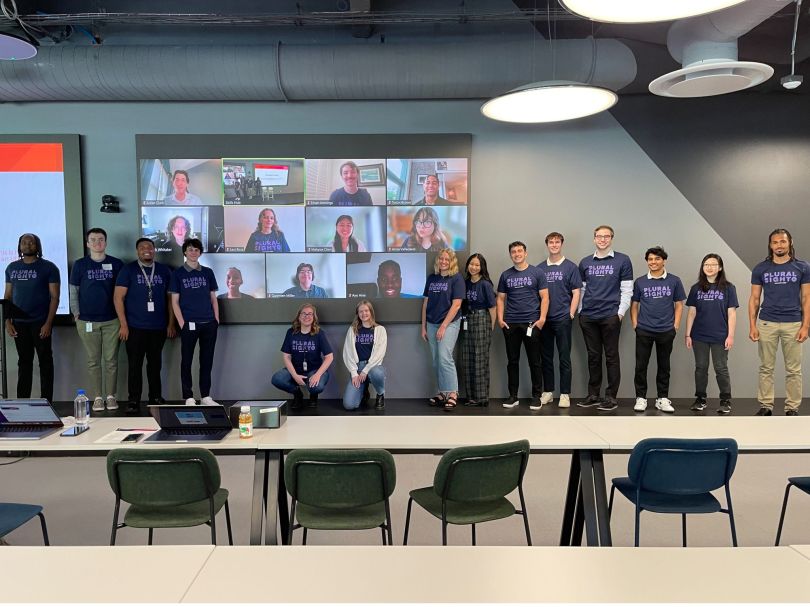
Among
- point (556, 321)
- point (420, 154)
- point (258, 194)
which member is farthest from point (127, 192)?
point (556, 321)

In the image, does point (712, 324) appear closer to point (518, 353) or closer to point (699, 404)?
point (699, 404)

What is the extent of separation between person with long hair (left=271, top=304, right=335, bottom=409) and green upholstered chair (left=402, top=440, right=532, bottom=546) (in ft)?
9.62

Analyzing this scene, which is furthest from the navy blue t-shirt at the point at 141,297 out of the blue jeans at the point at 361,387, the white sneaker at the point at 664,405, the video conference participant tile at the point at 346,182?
the white sneaker at the point at 664,405

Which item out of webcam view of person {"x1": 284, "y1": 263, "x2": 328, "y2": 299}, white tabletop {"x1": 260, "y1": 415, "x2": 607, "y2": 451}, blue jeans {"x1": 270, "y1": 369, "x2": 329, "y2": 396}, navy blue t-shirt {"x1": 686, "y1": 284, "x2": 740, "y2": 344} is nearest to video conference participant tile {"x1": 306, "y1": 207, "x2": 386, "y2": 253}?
webcam view of person {"x1": 284, "y1": 263, "x2": 328, "y2": 299}

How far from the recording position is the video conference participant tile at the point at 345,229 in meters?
5.51

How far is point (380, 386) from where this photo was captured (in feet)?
17.2

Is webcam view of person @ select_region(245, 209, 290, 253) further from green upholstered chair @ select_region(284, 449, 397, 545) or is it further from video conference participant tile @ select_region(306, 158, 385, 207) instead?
green upholstered chair @ select_region(284, 449, 397, 545)

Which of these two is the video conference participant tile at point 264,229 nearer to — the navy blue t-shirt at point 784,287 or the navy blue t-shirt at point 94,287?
the navy blue t-shirt at point 94,287

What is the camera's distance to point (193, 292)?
5230 mm

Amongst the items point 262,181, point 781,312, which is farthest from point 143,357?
point 781,312

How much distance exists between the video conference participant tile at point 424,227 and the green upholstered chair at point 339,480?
11.8 ft

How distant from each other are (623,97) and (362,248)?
3.15m

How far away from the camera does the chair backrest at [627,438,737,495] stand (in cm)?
229

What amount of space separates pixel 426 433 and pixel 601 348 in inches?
126
